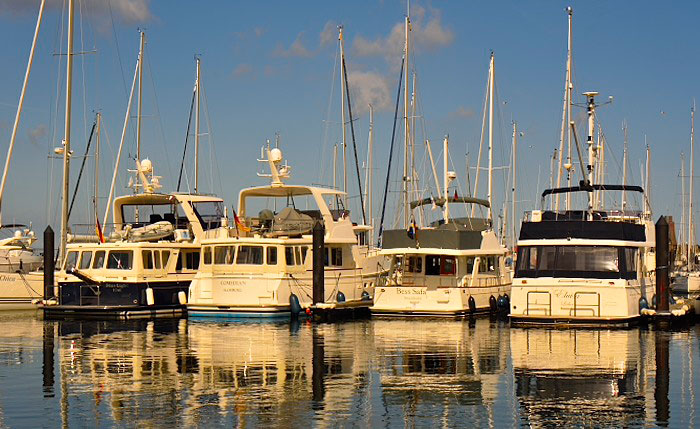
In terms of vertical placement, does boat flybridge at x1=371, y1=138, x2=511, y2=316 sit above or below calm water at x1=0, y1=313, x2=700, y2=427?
above

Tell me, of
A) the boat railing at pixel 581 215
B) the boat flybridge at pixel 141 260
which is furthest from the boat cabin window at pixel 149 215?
the boat railing at pixel 581 215

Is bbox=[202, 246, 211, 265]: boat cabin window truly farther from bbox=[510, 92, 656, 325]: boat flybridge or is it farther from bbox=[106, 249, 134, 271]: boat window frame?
bbox=[510, 92, 656, 325]: boat flybridge

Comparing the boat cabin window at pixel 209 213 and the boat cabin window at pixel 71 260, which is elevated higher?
the boat cabin window at pixel 209 213

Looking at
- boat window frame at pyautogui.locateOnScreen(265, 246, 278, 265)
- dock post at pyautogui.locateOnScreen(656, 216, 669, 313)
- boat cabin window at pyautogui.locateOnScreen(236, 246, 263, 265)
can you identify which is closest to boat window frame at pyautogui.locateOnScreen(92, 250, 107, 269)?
boat cabin window at pyautogui.locateOnScreen(236, 246, 263, 265)

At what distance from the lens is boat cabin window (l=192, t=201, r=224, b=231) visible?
42.6m

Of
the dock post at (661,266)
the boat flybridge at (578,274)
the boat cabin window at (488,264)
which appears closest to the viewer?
the boat flybridge at (578,274)

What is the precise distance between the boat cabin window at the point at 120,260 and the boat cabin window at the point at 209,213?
3.79 metres

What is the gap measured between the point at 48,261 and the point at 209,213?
6.65 m

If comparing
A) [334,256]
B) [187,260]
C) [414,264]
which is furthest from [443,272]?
[187,260]

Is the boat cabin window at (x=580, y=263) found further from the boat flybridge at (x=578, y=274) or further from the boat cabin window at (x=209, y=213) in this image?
the boat cabin window at (x=209, y=213)

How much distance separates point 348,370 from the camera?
931 inches

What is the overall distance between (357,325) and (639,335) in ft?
31.3

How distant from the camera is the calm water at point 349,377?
58.5 ft

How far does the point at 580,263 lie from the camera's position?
32281 mm
